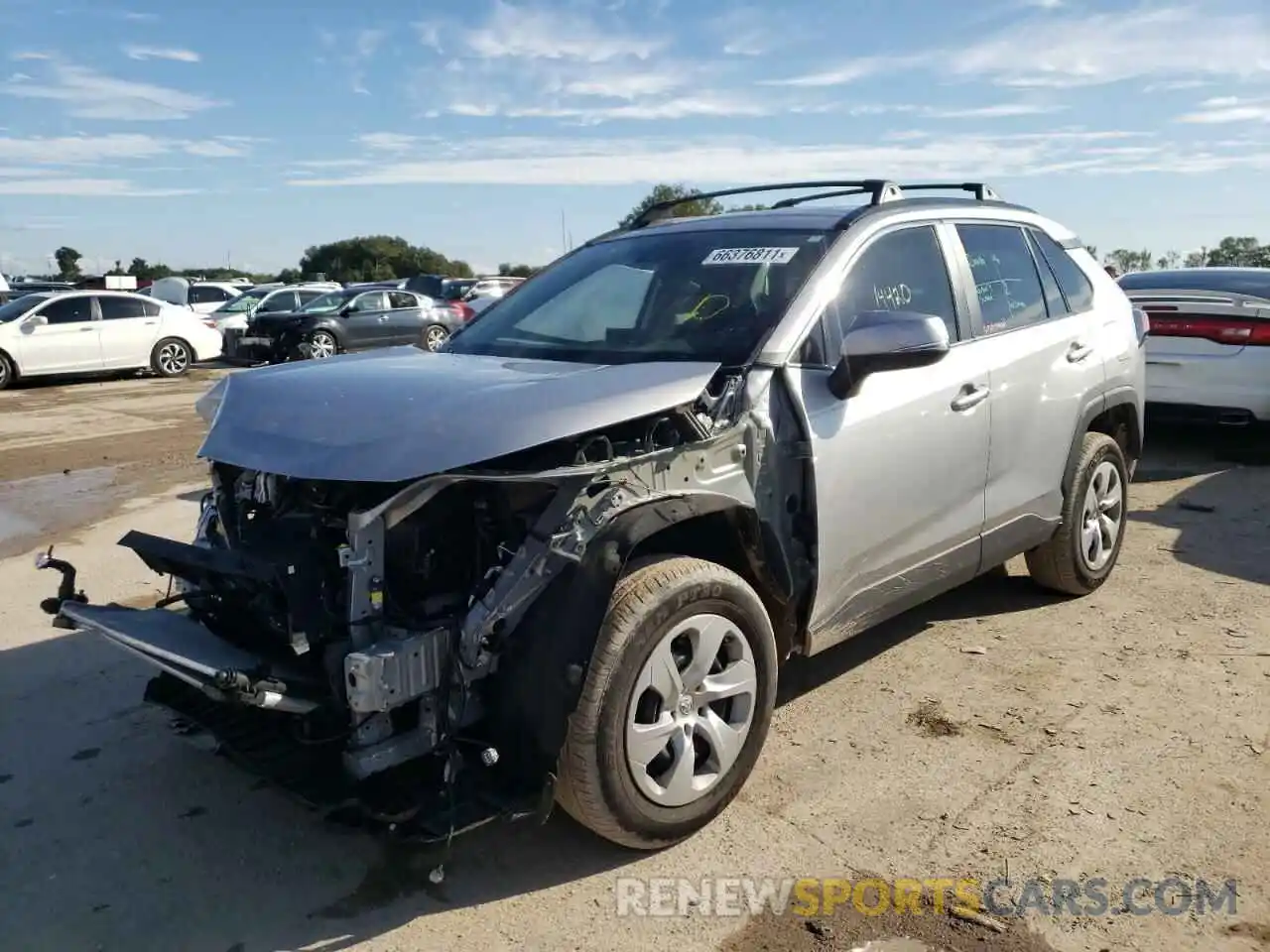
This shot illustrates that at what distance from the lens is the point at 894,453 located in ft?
12.7

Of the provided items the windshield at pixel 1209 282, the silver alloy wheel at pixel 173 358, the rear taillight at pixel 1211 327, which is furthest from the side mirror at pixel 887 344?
the silver alloy wheel at pixel 173 358

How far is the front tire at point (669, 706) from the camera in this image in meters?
2.91

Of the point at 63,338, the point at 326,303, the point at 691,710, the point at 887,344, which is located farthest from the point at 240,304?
the point at 691,710

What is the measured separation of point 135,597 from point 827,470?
3.81 meters

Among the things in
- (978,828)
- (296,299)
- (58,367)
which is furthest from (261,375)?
(296,299)

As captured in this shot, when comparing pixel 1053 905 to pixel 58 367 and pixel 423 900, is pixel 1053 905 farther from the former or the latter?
pixel 58 367

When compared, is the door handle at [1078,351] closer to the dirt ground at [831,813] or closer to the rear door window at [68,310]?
the dirt ground at [831,813]

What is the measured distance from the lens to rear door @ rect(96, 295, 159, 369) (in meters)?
18.0

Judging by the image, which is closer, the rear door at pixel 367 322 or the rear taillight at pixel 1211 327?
the rear taillight at pixel 1211 327

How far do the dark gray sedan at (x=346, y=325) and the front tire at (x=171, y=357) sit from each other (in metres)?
1.10

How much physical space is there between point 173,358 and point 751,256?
682 inches

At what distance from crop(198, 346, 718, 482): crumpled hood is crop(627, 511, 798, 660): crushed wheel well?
0.43m

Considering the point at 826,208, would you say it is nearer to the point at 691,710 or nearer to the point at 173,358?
the point at 691,710

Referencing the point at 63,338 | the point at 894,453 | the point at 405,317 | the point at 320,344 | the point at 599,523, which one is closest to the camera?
the point at 599,523
